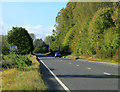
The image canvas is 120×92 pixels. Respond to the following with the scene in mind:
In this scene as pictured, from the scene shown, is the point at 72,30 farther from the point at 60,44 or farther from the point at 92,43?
the point at 92,43

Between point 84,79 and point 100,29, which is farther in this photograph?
point 100,29

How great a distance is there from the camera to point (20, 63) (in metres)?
23.9

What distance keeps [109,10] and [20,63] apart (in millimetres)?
26049

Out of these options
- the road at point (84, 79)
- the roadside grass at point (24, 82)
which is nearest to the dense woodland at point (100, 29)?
the road at point (84, 79)

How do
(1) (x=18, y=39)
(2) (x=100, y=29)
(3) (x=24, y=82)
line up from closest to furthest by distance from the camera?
1. (3) (x=24, y=82)
2. (2) (x=100, y=29)
3. (1) (x=18, y=39)

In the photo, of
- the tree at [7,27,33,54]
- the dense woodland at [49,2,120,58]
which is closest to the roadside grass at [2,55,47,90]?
the dense woodland at [49,2,120,58]

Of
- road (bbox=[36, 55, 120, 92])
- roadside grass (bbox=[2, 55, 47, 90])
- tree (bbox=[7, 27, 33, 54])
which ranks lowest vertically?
road (bbox=[36, 55, 120, 92])

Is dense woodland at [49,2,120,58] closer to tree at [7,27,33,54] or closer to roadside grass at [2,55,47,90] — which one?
tree at [7,27,33,54]

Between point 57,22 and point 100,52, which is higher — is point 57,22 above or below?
above

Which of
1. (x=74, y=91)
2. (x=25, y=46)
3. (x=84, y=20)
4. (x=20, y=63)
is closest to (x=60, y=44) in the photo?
(x=25, y=46)

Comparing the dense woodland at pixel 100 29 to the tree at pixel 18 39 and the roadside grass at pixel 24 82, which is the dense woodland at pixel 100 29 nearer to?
the tree at pixel 18 39

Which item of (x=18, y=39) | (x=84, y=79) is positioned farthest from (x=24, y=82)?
(x=18, y=39)

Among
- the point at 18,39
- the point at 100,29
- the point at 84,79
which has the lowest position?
the point at 84,79

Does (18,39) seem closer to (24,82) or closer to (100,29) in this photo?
(100,29)
